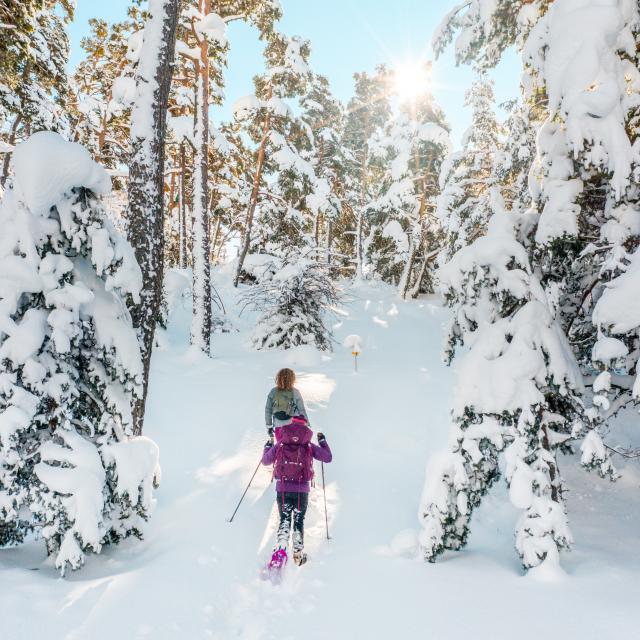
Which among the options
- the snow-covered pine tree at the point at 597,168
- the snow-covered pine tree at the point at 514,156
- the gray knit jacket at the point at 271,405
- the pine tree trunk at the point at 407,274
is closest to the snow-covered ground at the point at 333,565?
the gray knit jacket at the point at 271,405

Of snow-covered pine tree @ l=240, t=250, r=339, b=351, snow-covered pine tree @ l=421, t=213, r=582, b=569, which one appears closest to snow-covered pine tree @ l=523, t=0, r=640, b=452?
snow-covered pine tree @ l=421, t=213, r=582, b=569

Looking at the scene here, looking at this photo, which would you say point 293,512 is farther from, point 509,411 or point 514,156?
point 514,156

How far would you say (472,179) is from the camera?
19.4m

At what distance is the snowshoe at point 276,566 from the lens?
14.9 feet

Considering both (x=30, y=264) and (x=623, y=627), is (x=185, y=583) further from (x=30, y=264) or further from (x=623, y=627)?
(x=623, y=627)

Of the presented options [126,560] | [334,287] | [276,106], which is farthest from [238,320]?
[126,560]

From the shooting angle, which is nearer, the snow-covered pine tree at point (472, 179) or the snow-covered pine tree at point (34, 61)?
the snow-covered pine tree at point (34, 61)

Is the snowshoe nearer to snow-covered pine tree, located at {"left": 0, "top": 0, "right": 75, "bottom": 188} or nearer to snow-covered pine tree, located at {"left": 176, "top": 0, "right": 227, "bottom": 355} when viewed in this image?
snow-covered pine tree, located at {"left": 0, "top": 0, "right": 75, "bottom": 188}

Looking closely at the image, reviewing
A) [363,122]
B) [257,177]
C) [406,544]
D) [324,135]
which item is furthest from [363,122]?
[406,544]

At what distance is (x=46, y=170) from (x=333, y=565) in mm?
4751

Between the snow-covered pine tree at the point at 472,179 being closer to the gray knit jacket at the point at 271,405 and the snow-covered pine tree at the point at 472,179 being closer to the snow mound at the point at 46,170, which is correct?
the gray knit jacket at the point at 271,405

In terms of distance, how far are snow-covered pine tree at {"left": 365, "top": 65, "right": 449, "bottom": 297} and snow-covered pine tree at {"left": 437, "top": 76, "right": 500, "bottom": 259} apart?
2004 millimetres

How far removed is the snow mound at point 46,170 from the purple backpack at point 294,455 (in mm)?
3331

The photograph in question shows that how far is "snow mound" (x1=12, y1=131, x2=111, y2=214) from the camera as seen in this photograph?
13.4ft
